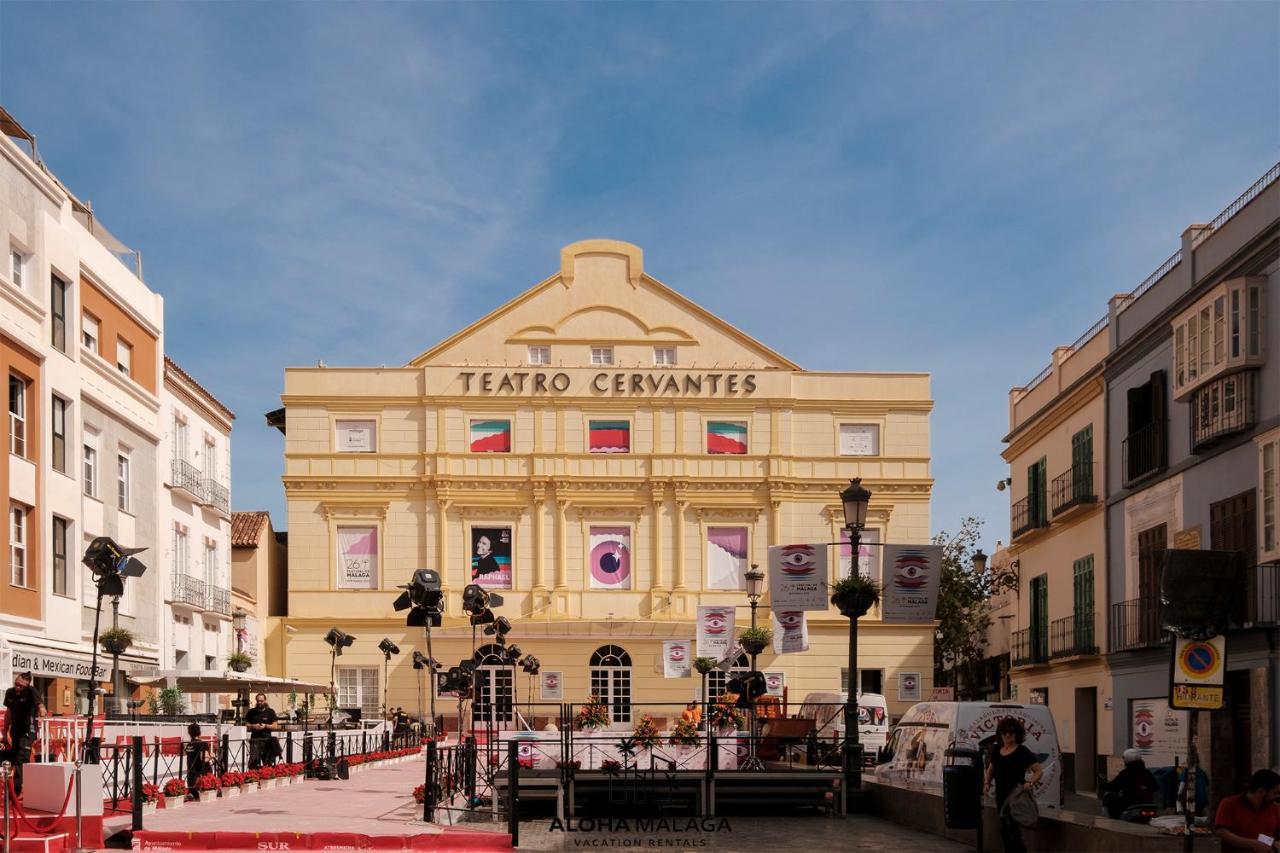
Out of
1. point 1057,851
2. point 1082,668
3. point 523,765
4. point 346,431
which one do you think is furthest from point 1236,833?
point 346,431

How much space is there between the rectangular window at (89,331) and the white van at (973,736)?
2357 centimetres

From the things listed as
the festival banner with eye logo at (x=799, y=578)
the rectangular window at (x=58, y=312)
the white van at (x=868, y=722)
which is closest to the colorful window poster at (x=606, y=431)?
the white van at (x=868, y=722)

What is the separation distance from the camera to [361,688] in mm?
58781

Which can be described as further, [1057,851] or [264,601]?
[264,601]

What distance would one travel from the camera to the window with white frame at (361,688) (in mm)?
58750

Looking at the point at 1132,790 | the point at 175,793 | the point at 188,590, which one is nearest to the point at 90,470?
the point at 188,590

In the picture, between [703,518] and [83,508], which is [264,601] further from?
[83,508]

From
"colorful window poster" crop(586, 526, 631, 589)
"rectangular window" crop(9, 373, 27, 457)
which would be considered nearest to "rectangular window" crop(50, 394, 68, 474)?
"rectangular window" crop(9, 373, 27, 457)

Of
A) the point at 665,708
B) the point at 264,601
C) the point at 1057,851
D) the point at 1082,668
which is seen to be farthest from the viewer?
the point at 264,601

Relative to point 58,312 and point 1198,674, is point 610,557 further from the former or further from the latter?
point 1198,674

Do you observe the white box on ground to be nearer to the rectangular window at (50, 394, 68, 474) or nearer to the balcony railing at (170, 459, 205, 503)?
the rectangular window at (50, 394, 68, 474)

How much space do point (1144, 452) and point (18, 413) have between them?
23727 millimetres

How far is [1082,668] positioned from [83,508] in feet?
77.9

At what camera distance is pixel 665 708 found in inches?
2244
